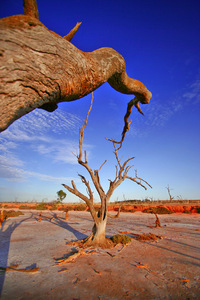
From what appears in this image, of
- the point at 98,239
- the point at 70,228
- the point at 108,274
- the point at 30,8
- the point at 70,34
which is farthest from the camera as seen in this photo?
the point at 70,228

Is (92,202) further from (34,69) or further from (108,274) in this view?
(34,69)

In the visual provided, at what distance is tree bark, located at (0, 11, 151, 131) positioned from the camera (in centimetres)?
80

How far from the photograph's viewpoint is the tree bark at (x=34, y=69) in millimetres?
802

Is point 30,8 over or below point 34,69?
over

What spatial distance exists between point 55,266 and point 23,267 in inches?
32.9

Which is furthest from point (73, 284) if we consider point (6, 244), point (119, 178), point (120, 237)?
point (6, 244)

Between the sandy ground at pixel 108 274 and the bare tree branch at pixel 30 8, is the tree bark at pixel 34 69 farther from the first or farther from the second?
the sandy ground at pixel 108 274

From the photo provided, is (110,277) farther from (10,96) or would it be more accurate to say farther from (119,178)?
(10,96)

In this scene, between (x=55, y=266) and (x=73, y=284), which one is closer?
(x=73, y=284)

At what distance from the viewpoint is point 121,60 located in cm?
182

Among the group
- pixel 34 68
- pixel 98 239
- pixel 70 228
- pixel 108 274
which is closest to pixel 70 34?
pixel 34 68

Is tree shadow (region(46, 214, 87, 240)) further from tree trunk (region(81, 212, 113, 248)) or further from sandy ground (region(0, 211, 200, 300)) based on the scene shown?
sandy ground (region(0, 211, 200, 300))

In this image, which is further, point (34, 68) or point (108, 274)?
point (108, 274)

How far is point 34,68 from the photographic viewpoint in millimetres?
917
